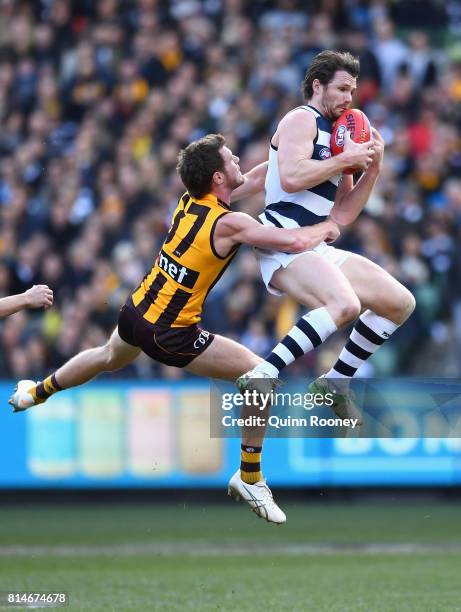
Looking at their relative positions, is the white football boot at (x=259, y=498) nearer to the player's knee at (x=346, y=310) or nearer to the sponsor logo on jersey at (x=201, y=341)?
the sponsor logo on jersey at (x=201, y=341)

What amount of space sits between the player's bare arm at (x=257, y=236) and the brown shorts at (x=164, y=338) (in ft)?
2.00

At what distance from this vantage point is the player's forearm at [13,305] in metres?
8.55

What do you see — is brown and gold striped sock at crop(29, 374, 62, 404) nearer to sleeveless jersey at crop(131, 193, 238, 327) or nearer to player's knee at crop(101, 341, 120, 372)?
player's knee at crop(101, 341, 120, 372)

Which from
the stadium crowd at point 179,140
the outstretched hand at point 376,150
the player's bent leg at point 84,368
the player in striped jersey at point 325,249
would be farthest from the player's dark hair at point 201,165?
the stadium crowd at point 179,140

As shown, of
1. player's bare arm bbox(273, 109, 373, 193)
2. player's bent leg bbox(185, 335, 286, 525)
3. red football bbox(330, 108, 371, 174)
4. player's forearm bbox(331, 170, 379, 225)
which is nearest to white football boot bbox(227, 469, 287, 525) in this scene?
player's bent leg bbox(185, 335, 286, 525)

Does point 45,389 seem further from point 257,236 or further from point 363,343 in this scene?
point 363,343

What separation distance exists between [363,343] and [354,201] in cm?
91

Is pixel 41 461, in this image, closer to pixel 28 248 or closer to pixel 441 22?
pixel 28 248

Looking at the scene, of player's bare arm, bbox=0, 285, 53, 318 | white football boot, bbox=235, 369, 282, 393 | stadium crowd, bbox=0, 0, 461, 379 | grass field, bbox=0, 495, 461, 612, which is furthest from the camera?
stadium crowd, bbox=0, 0, 461, 379

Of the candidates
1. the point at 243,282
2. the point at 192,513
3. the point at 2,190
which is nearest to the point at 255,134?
the point at 243,282

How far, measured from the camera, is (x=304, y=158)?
848 centimetres

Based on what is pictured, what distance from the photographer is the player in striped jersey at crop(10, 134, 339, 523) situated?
338 inches

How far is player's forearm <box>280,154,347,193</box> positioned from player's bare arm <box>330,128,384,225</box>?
1.41ft

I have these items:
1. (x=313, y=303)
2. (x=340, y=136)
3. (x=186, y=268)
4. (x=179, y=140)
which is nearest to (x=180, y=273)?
(x=186, y=268)
